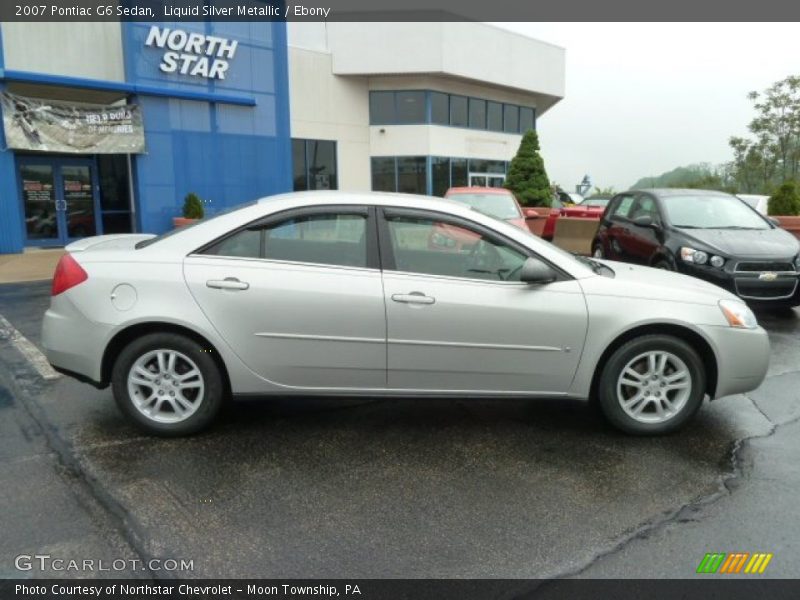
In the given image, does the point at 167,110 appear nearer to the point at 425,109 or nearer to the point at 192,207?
the point at 192,207

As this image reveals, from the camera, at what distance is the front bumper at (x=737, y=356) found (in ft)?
12.9

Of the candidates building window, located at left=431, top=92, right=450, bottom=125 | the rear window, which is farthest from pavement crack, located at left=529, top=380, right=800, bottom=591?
building window, located at left=431, top=92, right=450, bottom=125

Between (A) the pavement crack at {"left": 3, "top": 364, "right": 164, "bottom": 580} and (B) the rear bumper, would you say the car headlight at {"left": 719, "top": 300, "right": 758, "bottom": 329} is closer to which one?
(A) the pavement crack at {"left": 3, "top": 364, "right": 164, "bottom": 580}

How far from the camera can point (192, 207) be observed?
15727 mm

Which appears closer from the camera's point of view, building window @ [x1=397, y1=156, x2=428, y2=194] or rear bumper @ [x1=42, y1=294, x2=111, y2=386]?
rear bumper @ [x1=42, y1=294, x2=111, y2=386]

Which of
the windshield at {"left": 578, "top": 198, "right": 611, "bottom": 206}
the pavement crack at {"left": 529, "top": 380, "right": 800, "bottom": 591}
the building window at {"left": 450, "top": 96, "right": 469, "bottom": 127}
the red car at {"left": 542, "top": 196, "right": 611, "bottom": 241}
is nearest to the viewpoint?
the pavement crack at {"left": 529, "top": 380, "right": 800, "bottom": 591}

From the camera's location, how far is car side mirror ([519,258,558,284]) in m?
3.80

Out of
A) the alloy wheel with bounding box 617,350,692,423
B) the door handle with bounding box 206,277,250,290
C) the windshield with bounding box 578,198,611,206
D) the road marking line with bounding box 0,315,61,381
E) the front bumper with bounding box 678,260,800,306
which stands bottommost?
the road marking line with bounding box 0,315,61,381

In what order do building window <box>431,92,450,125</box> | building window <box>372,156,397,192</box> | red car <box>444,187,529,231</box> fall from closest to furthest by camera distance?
red car <box>444,187,529,231</box> < building window <box>431,92,450,125</box> < building window <box>372,156,397,192</box>

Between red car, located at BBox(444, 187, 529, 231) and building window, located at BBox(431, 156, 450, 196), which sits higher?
building window, located at BBox(431, 156, 450, 196)

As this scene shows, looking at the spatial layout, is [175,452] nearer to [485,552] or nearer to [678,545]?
[485,552]

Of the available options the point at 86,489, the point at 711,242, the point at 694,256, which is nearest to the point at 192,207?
the point at 694,256

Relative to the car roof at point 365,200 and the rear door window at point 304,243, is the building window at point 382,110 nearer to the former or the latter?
the car roof at point 365,200
